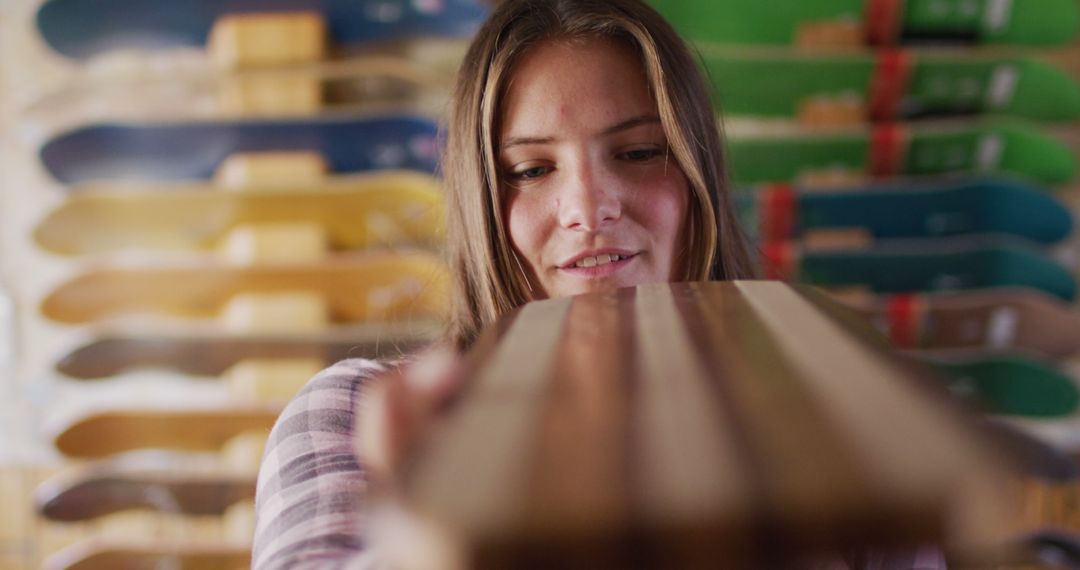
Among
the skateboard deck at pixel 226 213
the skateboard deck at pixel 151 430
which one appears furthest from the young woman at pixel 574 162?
the skateboard deck at pixel 151 430

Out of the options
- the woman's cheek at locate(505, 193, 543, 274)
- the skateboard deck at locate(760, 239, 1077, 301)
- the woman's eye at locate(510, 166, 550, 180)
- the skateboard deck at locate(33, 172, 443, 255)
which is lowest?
the woman's cheek at locate(505, 193, 543, 274)

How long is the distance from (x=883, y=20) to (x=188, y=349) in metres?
1.76

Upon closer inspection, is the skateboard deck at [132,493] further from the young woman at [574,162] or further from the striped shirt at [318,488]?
the striped shirt at [318,488]

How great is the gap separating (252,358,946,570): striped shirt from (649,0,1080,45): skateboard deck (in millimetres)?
1695

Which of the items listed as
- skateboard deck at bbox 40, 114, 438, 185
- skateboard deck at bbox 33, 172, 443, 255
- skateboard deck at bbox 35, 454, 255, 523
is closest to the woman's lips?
skateboard deck at bbox 33, 172, 443, 255

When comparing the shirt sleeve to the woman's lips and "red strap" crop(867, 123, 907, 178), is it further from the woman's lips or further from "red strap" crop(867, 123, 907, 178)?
"red strap" crop(867, 123, 907, 178)

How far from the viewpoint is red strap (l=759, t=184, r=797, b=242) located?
2107 mm

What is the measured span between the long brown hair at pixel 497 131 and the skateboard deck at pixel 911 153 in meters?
1.41

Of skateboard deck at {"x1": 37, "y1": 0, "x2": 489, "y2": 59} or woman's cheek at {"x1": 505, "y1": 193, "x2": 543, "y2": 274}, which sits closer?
woman's cheek at {"x1": 505, "y1": 193, "x2": 543, "y2": 274}

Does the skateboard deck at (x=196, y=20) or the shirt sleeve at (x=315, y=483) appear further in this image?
the skateboard deck at (x=196, y=20)

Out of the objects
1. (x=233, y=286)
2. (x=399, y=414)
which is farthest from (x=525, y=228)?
(x=233, y=286)

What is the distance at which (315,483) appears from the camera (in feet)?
1.67

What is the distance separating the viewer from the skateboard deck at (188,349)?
205 cm

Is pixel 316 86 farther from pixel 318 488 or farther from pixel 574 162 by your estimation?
pixel 318 488
